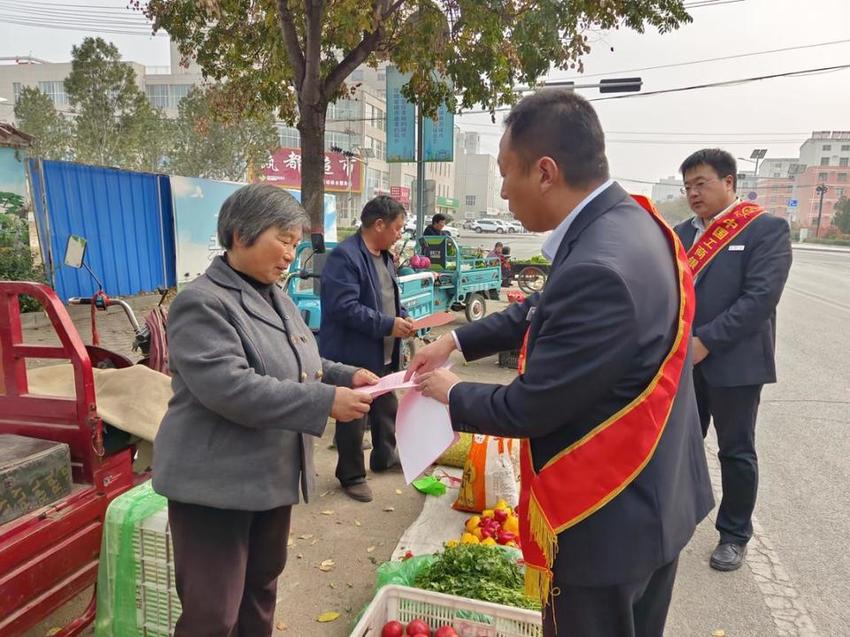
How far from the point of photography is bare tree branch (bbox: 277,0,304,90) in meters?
6.49

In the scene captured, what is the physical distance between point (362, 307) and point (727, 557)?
2534mm

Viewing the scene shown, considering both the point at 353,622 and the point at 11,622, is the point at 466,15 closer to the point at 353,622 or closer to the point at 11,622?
the point at 353,622

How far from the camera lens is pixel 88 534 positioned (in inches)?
88.0

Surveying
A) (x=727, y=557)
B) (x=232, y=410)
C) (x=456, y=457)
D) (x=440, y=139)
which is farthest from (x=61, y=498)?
(x=440, y=139)

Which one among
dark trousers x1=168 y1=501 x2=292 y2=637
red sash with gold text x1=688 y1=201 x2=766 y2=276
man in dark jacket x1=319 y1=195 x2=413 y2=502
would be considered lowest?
dark trousers x1=168 y1=501 x2=292 y2=637

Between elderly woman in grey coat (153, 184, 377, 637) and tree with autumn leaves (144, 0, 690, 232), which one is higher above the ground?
tree with autumn leaves (144, 0, 690, 232)

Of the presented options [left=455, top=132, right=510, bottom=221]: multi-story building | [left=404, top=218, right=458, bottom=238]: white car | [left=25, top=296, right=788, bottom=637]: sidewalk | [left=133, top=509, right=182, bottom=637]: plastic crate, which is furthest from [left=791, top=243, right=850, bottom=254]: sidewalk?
[left=455, top=132, right=510, bottom=221]: multi-story building

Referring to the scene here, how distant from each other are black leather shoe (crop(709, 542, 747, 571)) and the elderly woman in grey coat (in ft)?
8.07

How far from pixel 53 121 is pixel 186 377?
31593 millimetres

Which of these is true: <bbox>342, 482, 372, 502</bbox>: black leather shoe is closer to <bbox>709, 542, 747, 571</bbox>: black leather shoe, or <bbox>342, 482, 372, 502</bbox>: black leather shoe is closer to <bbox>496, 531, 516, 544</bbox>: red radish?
Result: <bbox>496, 531, 516, 544</bbox>: red radish

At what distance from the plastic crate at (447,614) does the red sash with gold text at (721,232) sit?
6.37 feet

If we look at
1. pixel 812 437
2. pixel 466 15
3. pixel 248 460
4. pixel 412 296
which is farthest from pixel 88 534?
pixel 466 15

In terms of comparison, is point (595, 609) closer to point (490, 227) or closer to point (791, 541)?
point (791, 541)

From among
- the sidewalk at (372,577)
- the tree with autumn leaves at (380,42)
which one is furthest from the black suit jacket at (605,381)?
the tree with autumn leaves at (380,42)
